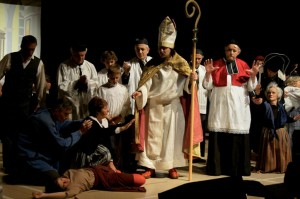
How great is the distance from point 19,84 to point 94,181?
5.18ft

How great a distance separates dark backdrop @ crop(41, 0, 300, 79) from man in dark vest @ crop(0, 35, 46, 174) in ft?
13.3

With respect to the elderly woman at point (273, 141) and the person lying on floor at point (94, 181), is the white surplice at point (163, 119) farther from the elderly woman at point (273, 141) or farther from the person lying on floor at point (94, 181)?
the elderly woman at point (273, 141)

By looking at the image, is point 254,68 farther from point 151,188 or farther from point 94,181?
point 94,181

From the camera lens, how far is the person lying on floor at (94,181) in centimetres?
454

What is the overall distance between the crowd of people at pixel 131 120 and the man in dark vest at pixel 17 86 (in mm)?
11

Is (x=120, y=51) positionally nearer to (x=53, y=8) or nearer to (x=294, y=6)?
(x=53, y=8)

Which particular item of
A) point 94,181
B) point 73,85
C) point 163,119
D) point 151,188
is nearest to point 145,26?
point 73,85

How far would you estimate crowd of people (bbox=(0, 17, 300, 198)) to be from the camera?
5.02 m

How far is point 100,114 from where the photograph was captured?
16.8ft

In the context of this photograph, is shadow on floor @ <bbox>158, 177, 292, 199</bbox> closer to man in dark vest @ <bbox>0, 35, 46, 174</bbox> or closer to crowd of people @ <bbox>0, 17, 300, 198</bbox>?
crowd of people @ <bbox>0, 17, 300, 198</bbox>

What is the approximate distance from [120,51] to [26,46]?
14.7 feet

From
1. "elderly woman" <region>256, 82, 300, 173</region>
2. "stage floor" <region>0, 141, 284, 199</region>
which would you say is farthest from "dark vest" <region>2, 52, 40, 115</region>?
"elderly woman" <region>256, 82, 300, 173</region>

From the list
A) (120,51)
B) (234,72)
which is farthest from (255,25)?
(234,72)

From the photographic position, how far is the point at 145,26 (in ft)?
32.1
